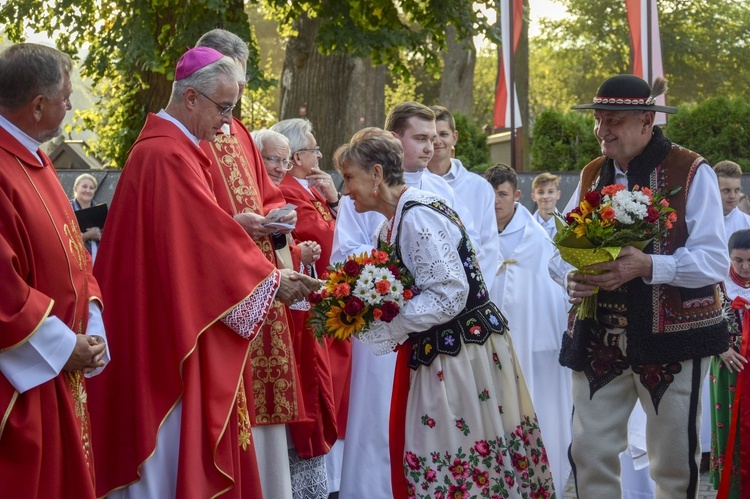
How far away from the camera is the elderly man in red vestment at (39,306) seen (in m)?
3.66

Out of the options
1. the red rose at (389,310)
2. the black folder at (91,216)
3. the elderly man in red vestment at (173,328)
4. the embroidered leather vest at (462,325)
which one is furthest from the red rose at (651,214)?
the black folder at (91,216)

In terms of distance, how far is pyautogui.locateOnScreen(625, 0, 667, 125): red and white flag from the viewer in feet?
44.9

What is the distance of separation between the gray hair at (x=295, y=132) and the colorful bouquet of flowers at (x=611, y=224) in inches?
99.4

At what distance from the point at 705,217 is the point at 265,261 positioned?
2.01 meters

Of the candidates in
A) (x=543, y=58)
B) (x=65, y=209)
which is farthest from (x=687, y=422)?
(x=543, y=58)

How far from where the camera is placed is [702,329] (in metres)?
4.89

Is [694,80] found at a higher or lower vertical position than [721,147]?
higher

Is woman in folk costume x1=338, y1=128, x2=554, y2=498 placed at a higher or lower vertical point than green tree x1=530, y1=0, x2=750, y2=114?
lower

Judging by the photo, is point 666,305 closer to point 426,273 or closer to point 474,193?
point 426,273

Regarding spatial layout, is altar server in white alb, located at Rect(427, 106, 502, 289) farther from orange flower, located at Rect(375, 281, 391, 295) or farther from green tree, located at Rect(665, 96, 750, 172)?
green tree, located at Rect(665, 96, 750, 172)

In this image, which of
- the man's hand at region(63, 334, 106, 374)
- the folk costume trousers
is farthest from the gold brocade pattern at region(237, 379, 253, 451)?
the folk costume trousers

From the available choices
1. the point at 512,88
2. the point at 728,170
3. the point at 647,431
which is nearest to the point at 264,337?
the point at 647,431

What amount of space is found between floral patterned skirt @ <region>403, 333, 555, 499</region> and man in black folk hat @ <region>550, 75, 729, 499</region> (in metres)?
0.52

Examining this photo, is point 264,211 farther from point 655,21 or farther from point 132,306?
point 655,21
